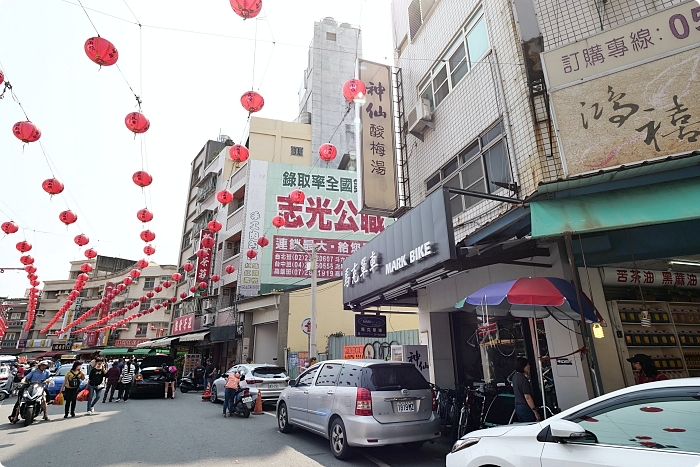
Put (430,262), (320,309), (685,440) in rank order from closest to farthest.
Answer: (685,440)
(430,262)
(320,309)

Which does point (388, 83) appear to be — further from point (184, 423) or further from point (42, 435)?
point (42, 435)

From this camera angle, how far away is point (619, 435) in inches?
115

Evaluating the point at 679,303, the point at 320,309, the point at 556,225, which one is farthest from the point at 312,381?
the point at 320,309

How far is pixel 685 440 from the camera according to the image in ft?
8.50

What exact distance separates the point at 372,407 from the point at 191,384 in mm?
19757

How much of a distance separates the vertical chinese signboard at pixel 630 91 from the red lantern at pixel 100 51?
7.83 metres

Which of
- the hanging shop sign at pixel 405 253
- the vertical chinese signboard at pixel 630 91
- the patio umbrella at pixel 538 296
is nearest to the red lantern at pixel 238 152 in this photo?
the hanging shop sign at pixel 405 253

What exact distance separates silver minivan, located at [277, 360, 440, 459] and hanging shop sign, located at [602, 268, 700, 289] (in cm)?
436

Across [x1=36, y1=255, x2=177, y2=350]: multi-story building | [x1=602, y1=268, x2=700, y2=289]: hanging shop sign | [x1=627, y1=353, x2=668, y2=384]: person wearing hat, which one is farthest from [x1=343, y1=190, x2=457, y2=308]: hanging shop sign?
[x1=36, y1=255, x2=177, y2=350]: multi-story building

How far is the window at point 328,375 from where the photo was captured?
7665 millimetres

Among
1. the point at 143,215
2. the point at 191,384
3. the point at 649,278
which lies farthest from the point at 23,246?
the point at 649,278

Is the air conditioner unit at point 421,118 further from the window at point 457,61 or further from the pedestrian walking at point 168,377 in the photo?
the pedestrian walking at point 168,377

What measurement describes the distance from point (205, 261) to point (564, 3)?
1029 inches

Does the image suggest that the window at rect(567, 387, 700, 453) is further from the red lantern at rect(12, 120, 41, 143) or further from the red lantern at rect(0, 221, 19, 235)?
the red lantern at rect(0, 221, 19, 235)
